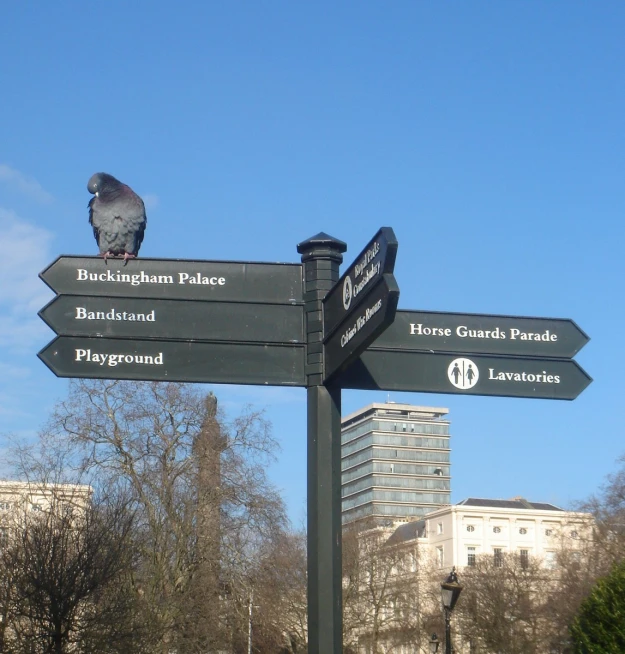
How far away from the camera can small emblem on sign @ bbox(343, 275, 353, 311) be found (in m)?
4.80

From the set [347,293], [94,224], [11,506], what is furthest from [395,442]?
[347,293]

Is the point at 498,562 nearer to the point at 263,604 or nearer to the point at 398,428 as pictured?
the point at 263,604

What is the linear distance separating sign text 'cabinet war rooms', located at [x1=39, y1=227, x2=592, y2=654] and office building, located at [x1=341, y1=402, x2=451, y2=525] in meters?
145

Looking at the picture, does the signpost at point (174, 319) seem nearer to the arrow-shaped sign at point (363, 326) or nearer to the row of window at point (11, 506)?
the arrow-shaped sign at point (363, 326)

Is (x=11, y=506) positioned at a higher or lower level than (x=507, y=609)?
higher

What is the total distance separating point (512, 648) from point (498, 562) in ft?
35.8

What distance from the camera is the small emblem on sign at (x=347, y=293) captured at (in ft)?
15.7

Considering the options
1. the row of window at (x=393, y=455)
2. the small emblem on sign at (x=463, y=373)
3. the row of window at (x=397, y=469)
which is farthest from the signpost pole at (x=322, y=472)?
the row of window at (x=393, y=455)

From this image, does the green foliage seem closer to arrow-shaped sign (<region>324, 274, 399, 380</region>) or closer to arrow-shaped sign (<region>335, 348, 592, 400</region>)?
arrow-shaped sign (<region>335, 348, 592, 400</region>)

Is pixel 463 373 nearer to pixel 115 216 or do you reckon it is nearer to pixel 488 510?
pixel 115 216

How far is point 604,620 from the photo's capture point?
15664 mm

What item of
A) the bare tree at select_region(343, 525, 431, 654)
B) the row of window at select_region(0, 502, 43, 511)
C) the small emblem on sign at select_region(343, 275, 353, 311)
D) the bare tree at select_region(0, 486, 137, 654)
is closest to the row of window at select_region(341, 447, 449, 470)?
the bare tree at select_region(343, 525, 431, 654)

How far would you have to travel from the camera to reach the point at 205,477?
32.9 meters

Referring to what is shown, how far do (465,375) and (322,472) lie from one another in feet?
3.23
